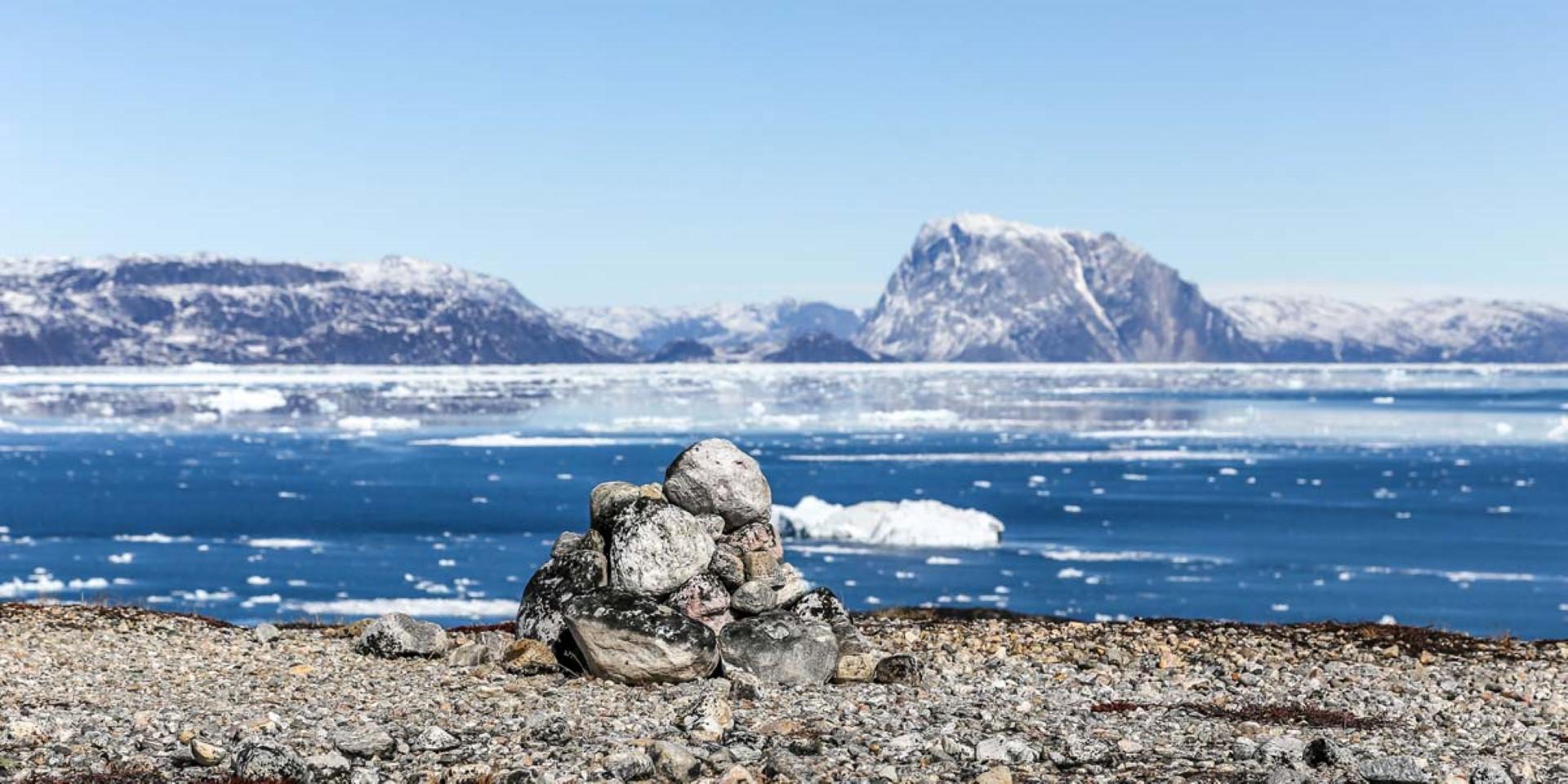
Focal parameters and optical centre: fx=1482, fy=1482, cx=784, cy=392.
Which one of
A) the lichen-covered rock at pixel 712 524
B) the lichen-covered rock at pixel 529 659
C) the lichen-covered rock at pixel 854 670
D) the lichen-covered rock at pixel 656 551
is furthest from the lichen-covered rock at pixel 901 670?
the lichen-covered rock at pixel 529 659

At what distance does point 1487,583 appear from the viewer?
170 feet

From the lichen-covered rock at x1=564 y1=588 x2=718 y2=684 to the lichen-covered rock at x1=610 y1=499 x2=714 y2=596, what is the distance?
2.04 ft

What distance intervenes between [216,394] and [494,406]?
44.9 metres

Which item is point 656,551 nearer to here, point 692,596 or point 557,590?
point 692,596

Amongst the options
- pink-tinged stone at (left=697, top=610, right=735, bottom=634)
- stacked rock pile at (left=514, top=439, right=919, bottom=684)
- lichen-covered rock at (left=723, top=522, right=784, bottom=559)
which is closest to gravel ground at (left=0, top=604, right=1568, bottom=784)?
stacked rock pile at (left=514, top=439, right=919, bottom=684)

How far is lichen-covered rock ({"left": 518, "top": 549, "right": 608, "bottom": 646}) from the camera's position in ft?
58.1

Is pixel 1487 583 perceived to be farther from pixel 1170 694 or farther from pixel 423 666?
pixel 423 666

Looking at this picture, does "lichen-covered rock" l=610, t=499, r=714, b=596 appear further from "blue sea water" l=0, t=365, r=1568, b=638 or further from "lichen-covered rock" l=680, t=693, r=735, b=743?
"blue sea water" l=0, t=365, r=1568, b=638

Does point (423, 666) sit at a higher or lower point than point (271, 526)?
higher

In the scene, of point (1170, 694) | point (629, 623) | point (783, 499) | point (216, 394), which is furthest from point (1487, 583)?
point (216, 394)

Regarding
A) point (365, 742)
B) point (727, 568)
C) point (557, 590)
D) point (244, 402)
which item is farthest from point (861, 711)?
point (244, 402)

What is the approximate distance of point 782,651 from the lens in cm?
1653

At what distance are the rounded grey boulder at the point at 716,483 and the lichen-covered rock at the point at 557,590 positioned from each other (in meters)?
1.23

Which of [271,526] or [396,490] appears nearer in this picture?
[271,526]
